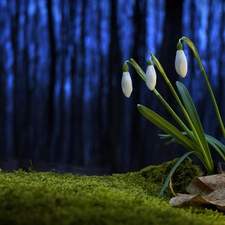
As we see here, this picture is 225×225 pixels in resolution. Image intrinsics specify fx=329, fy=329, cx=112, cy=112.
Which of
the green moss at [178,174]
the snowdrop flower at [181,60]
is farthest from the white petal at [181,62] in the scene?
the green moss at [178,174]

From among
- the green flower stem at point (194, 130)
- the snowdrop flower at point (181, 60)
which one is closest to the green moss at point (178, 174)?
the green flower stem at point (194, 130)

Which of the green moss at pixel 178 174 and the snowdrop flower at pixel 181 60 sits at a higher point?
the snowdrop flower at pixel 181 60

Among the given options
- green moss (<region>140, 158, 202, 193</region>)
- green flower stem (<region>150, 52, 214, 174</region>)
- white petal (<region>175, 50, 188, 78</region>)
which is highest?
white petal (<region>175, 50, 188, 78</region>)

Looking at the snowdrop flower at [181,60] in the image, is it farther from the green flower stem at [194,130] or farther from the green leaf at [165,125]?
the green leaf at [165,125]

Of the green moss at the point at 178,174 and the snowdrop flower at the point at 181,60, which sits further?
the green moss at the point at 178,174

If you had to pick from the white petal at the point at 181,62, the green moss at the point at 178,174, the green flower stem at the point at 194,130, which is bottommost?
the green moss at the point at 178,174

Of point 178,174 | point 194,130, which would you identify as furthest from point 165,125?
point 178,174

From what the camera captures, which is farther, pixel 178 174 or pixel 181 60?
pixel 178 174

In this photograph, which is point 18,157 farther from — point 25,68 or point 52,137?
point 25,68

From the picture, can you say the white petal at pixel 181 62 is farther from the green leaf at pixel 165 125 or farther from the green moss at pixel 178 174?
the green moss at pixel 178 174

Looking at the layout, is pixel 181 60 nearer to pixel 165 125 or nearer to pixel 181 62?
pixel 181 62

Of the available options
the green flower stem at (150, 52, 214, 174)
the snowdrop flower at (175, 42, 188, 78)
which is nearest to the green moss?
the green flower stem at (150, 52, 214, 174)

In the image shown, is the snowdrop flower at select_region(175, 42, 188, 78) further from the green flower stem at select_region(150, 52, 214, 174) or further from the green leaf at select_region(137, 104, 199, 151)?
the green leaf at select_region(137, 104, 199, 151)
